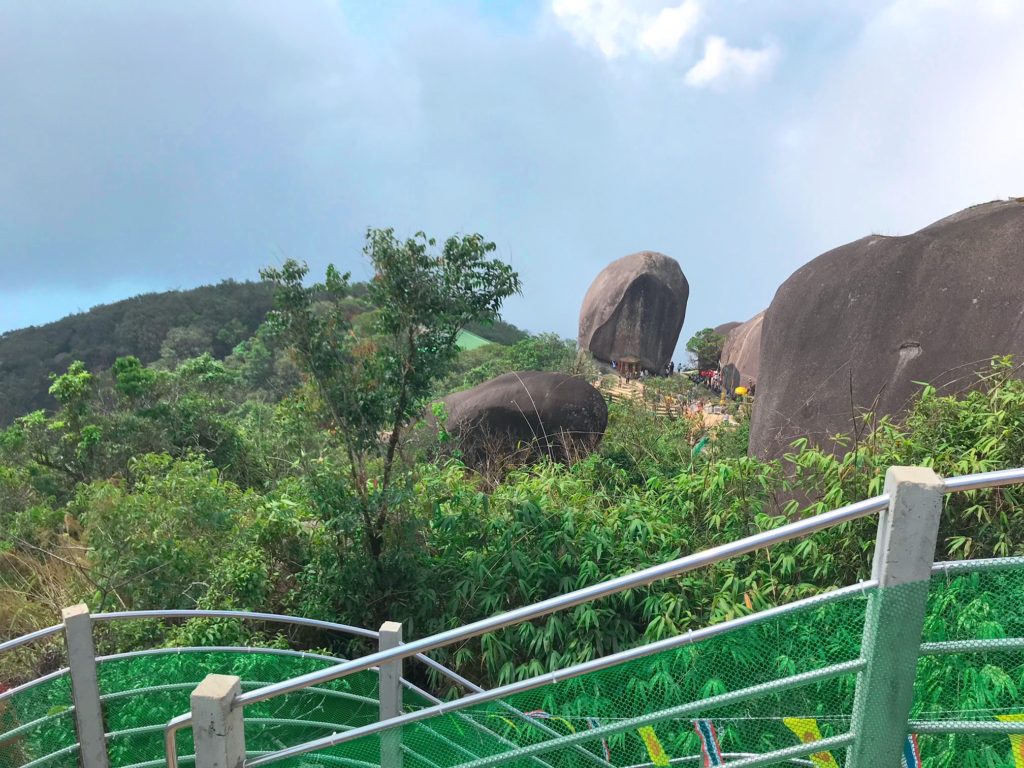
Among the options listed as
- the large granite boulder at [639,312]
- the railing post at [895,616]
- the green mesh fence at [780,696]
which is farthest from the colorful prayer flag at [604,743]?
the large granite boulder at [639,312]

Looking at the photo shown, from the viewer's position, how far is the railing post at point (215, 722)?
6.06ft

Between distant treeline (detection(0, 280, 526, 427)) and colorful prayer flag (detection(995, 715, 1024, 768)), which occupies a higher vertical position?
distant treeline (detection(0, 280, 526, 427))

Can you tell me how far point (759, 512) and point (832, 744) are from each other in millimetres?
2933

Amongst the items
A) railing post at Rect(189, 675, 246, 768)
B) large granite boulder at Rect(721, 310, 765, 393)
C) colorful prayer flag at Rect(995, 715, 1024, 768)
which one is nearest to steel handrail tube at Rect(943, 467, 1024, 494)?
colorful prayer flag at Rect(995, 715, 1024, 768)

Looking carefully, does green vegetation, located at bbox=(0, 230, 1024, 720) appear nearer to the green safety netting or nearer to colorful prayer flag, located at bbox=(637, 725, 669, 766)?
the green safety netting

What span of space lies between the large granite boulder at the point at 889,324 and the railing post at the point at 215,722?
14.4ft

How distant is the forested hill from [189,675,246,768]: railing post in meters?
29.7

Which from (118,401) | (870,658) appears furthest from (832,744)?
(118,401)

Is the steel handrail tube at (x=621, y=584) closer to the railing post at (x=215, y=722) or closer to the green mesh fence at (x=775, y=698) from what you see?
→ the railing post at (x=215, y=722)

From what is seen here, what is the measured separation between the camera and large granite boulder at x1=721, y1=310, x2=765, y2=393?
667 inches

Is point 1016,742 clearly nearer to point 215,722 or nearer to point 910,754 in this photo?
point 910,754

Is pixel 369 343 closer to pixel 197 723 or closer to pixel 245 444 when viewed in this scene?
pixel 197 723

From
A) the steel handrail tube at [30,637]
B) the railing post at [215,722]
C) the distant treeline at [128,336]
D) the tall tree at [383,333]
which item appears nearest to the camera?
the railing post at [215,722]

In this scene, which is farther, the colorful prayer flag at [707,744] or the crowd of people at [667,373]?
the crowd of people at [667,373]
